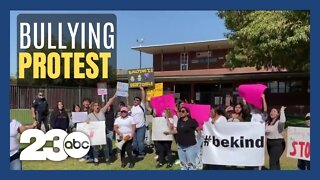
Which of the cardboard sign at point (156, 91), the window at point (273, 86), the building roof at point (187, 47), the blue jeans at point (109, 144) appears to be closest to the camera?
the blue jeans at point (109, 144)

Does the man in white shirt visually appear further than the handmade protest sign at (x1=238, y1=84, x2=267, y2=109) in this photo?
Yes

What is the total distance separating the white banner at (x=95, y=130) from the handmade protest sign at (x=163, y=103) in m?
1.37

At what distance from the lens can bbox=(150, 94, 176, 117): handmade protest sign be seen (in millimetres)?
10766

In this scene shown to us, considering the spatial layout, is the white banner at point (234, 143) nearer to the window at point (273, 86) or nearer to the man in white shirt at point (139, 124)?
the man in white shirt at point (139, 124)

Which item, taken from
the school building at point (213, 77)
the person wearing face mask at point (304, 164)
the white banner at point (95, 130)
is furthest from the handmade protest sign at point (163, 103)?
the school building at point (213, 77)

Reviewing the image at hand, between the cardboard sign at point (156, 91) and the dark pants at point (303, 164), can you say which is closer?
the dark pants at point (303, 164)

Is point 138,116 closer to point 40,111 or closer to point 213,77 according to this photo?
point 40,111

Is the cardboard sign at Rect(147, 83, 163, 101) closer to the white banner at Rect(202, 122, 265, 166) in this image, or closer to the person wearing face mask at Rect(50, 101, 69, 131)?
the person wearing face mask at Rect(50, 101, 69, 131)

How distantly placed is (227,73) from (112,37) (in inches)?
859

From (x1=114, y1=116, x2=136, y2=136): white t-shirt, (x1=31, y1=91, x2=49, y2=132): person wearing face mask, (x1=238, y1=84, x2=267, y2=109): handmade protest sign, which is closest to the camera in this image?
(x1=238, y1=84, x2=267, y2=109): handmade protest sign

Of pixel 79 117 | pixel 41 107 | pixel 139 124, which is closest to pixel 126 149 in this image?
pixel 139 124

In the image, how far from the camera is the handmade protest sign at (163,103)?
1077 cm

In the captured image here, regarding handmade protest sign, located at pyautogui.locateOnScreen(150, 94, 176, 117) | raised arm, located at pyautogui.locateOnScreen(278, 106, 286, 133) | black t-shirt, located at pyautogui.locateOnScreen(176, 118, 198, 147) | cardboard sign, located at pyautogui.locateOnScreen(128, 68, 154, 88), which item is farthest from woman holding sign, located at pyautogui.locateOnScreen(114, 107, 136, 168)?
raised arm, located at pyautogui.locateOnScreen(278, 106, 286, 133)

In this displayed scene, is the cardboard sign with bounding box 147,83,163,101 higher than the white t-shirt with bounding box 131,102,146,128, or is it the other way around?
the cardboard sign with bounding box 147,83,163,101
